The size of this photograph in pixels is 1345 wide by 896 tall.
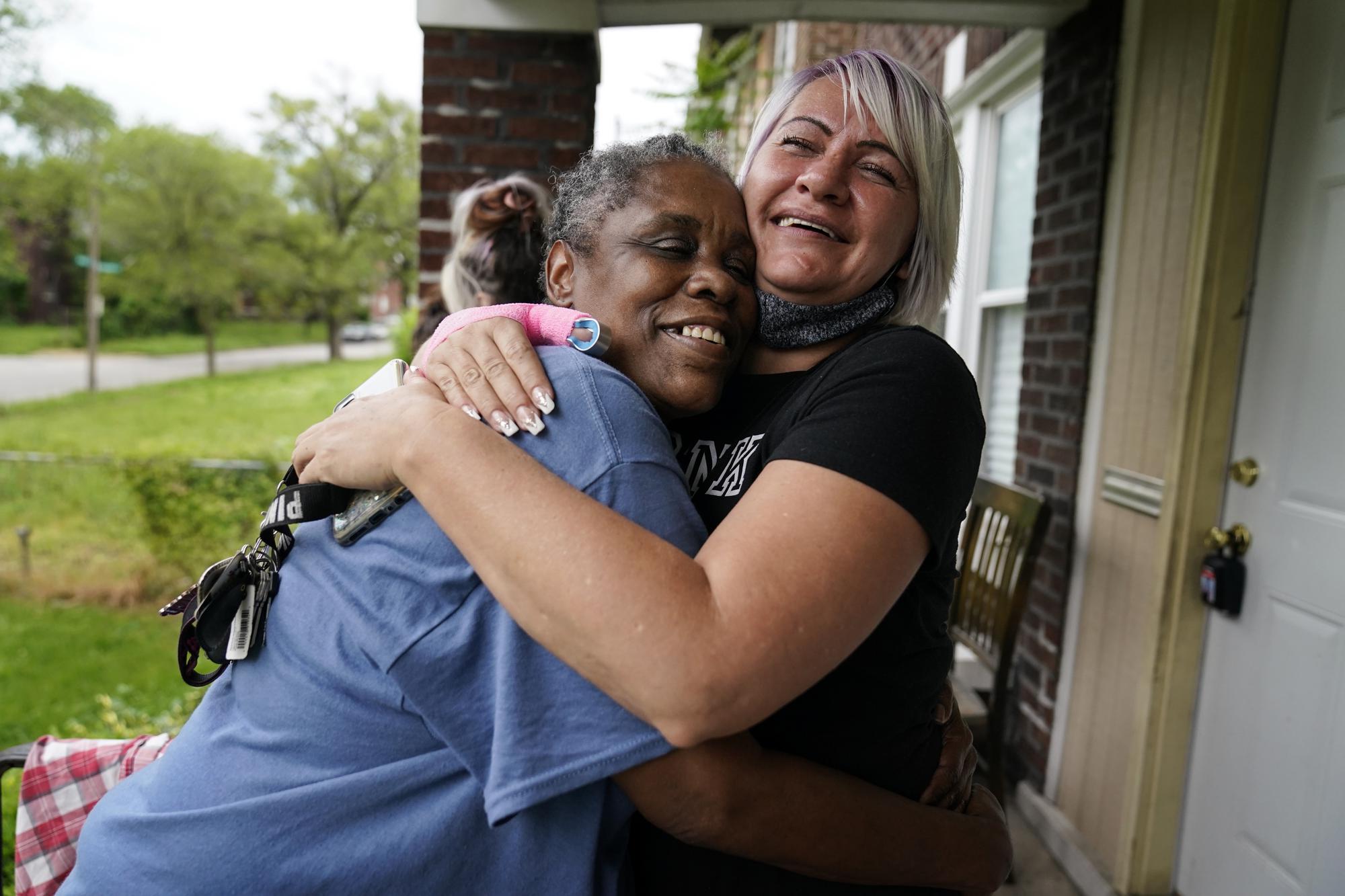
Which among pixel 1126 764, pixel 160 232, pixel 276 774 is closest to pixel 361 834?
pixel 276 774

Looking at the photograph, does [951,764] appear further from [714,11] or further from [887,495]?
[714,11]

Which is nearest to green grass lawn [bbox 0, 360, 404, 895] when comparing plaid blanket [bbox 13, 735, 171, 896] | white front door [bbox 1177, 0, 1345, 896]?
plaid blanket [bbox 13, 735, 171, 896]

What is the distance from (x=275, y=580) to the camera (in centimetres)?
108

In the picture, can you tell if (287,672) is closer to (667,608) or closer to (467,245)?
(667,608)

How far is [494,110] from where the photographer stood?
128 inches

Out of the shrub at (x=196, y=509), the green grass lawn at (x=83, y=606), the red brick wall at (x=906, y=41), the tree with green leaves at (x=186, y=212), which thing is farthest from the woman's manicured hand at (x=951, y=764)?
the tree with green leaves at (x=186, y=212)

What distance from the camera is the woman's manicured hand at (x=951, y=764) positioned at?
1.18 m

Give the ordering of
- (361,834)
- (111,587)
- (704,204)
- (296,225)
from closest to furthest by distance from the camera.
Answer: (361,834) → (704,204) → (111,587) → (296,225)

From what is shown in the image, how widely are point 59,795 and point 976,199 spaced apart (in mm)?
4486

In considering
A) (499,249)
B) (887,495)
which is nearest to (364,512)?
(887,495)

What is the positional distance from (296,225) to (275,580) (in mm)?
27126

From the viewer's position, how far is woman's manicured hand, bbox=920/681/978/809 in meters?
1.18

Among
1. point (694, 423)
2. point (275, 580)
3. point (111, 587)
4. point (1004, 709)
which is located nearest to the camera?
point (275, 580)

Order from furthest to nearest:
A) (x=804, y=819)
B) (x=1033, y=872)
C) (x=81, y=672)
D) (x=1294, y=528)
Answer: (x=81, y=672) < (x=1033, y=872) < (x=1294, y=528) < (x=804, y=819)
